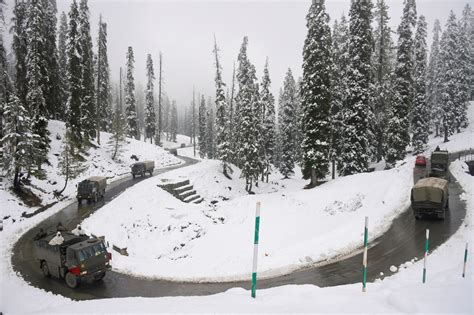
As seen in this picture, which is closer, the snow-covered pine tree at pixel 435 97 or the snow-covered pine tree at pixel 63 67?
the snow-covered pine tree at pixel 63 67

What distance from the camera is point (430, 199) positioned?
19.4 meters

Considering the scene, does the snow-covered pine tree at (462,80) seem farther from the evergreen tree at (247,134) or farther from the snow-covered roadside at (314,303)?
the snow-covered roadside at (314,303)

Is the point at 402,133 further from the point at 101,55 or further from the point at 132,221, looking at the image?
the point at 101,55

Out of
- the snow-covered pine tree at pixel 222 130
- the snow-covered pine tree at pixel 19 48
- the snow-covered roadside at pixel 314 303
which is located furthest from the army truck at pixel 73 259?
the snow-covered pine tree at pixel 222 130

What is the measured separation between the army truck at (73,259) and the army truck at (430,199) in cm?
1821

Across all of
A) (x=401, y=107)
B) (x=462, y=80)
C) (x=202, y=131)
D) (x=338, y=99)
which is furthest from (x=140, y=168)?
(x=462, y=80)

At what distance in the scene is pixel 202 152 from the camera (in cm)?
8825

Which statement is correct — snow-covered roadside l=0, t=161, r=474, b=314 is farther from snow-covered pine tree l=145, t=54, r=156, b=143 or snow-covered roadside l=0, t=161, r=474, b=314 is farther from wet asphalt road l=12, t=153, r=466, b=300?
snow-covered pine tree l=145, t=54, r=156, b=143

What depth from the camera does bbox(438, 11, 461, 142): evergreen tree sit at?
51.9 m

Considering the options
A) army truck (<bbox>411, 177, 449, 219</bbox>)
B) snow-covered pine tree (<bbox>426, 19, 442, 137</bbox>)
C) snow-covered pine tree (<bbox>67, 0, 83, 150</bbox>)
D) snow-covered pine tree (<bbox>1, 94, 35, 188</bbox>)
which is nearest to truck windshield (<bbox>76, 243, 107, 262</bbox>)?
snow-covered pine tree (<bbox>1, 94, 35, 188</bbox>)

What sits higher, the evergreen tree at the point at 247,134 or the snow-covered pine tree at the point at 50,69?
the snow-covered pine tree at the point at 50,69

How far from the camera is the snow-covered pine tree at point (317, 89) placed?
30484 millimetres

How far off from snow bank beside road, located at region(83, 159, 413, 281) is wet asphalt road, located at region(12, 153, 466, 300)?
86cm

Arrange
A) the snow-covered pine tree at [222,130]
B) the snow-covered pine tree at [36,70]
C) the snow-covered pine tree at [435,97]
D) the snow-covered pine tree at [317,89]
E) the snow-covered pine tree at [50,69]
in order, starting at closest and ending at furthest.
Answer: the snow-covered pine tree at [317,89] < the snow-covered pine tree at [36,70] < the snow-covered pine tree at [50,69] < the snow-covered pine tree at [222,130] < the snow-covered pine tree at [435,97]
